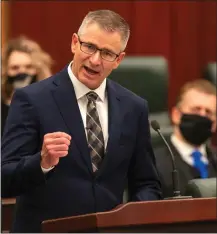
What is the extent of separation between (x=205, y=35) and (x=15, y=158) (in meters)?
1.57

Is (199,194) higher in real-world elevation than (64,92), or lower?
lower

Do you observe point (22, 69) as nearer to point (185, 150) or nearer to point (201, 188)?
point (185, 150)

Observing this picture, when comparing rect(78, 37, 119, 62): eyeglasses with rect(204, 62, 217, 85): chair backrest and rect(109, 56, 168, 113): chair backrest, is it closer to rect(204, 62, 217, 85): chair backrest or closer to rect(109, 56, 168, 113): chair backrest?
rect(109, 56, 168, 113): chair backrest

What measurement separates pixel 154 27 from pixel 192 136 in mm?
1010

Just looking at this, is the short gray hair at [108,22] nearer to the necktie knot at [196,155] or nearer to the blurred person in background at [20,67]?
the blurred person in background at [20,67]

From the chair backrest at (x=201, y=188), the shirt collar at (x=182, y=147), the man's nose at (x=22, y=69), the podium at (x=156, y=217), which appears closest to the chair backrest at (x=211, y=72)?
the shirt collar at (x=182, y=147)

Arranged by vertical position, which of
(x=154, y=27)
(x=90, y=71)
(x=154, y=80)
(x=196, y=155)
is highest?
(x=154, y=27)

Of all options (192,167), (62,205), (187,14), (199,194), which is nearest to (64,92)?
(62,205)

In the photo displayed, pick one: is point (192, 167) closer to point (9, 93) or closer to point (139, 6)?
point (9, 93)

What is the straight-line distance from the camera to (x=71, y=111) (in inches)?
43.2

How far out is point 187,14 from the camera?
2.50 m

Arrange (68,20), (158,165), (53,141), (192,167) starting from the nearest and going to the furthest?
(53,141), (158,165), (192,167), (68,20)

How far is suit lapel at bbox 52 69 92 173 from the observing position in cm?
109

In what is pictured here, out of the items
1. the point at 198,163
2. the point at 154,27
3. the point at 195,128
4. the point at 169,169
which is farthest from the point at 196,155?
the point at 154,27
